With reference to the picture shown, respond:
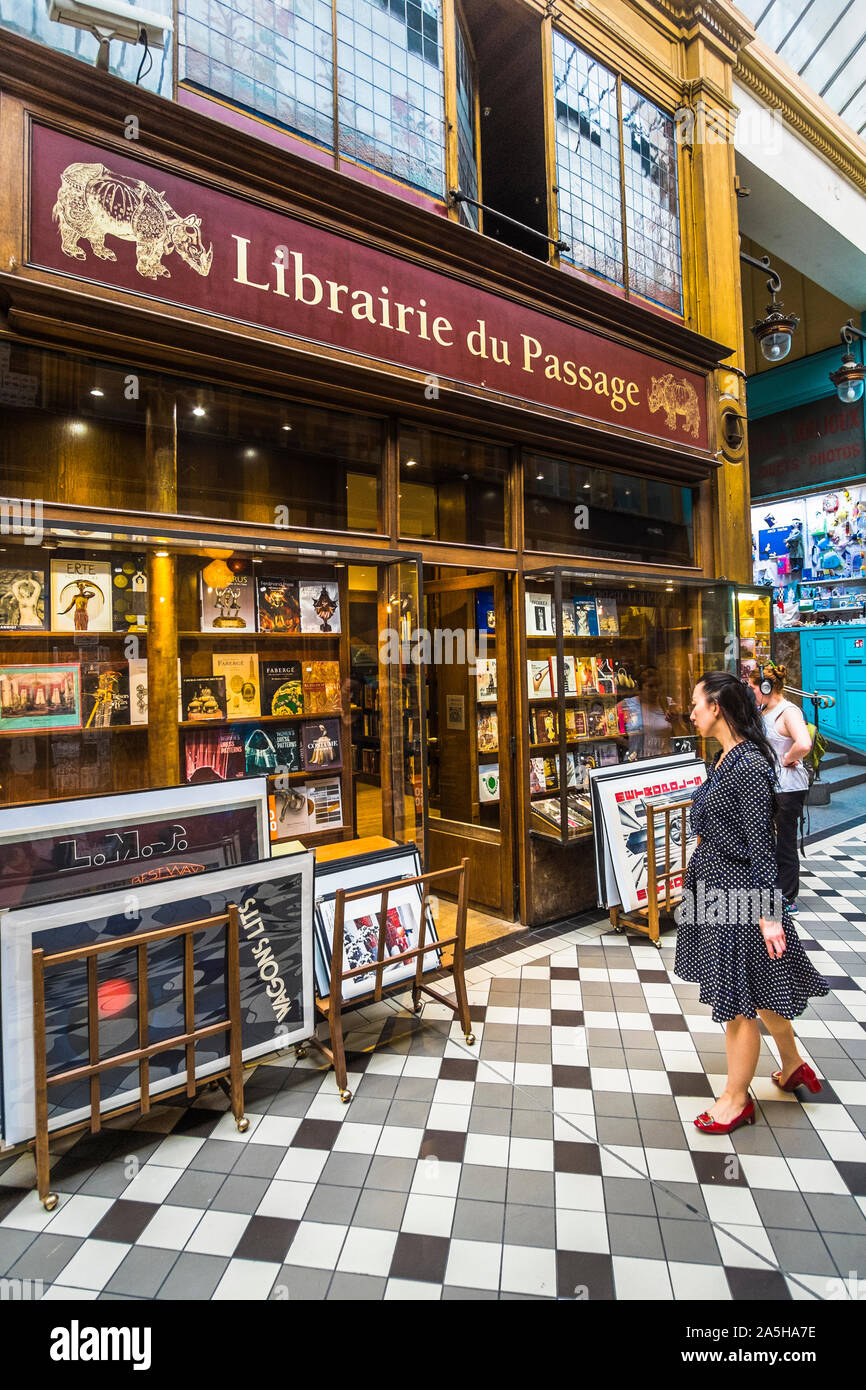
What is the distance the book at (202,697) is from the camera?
11.5 ft

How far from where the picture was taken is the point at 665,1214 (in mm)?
2156

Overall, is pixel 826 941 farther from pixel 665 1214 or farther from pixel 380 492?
pixel 380 492

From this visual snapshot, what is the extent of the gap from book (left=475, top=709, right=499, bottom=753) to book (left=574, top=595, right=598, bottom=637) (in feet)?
3.08

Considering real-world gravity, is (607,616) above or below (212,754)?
above

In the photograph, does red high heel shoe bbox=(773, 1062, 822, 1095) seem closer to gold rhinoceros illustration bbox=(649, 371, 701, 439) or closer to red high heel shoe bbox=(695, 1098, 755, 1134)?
red high heel shoe bbox=(695, 1098, 755, 1134)

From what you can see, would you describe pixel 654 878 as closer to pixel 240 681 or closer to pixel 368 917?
pixel 368 917

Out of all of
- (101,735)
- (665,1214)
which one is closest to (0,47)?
(101,735)

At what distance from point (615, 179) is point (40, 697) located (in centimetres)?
586

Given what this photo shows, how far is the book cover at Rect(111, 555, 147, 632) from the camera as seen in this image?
128 inches

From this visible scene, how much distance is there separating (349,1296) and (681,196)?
7.92 metres

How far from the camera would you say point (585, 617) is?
5.23 meters

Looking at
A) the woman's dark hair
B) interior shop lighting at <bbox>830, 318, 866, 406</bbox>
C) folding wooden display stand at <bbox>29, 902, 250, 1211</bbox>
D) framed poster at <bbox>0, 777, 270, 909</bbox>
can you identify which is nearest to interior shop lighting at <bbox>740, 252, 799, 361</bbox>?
interior shop lighting at <bbox>830, 318, 866, 406</bbox>

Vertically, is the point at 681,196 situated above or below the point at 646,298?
above

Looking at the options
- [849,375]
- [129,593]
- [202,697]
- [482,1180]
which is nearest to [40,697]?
[129,593]
